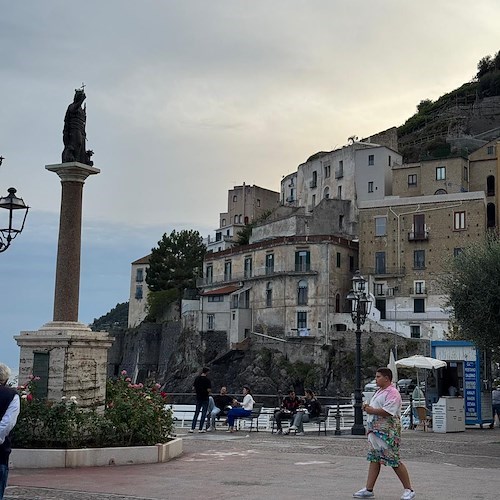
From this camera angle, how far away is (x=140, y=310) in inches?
3954

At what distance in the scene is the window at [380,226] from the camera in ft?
226

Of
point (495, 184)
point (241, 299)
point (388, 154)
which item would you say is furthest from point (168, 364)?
point (495, 184)

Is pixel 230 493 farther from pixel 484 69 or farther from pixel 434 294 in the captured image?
pixel 484 69

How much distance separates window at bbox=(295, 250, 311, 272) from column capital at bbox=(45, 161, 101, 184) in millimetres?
54603

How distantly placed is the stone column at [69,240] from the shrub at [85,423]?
1.55 meters

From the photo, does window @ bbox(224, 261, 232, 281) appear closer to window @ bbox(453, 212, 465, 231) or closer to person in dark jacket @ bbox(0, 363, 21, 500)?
window @ bbox(453, 212, 465, 231)

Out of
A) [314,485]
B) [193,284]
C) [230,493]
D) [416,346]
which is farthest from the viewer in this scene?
[193,284]

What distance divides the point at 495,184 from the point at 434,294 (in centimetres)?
1363

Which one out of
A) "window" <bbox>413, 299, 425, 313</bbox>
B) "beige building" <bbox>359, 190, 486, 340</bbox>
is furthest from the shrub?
"window" <bbox>413, 299, 425, 313</bbox>

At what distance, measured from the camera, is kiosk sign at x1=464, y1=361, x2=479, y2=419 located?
85.1 feet

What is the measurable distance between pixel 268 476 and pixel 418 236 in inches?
2244

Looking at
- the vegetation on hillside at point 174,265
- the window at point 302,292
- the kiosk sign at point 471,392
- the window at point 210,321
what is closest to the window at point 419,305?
the window at point 302,292

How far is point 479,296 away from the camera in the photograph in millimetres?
24219

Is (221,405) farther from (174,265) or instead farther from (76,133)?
(174,265)
